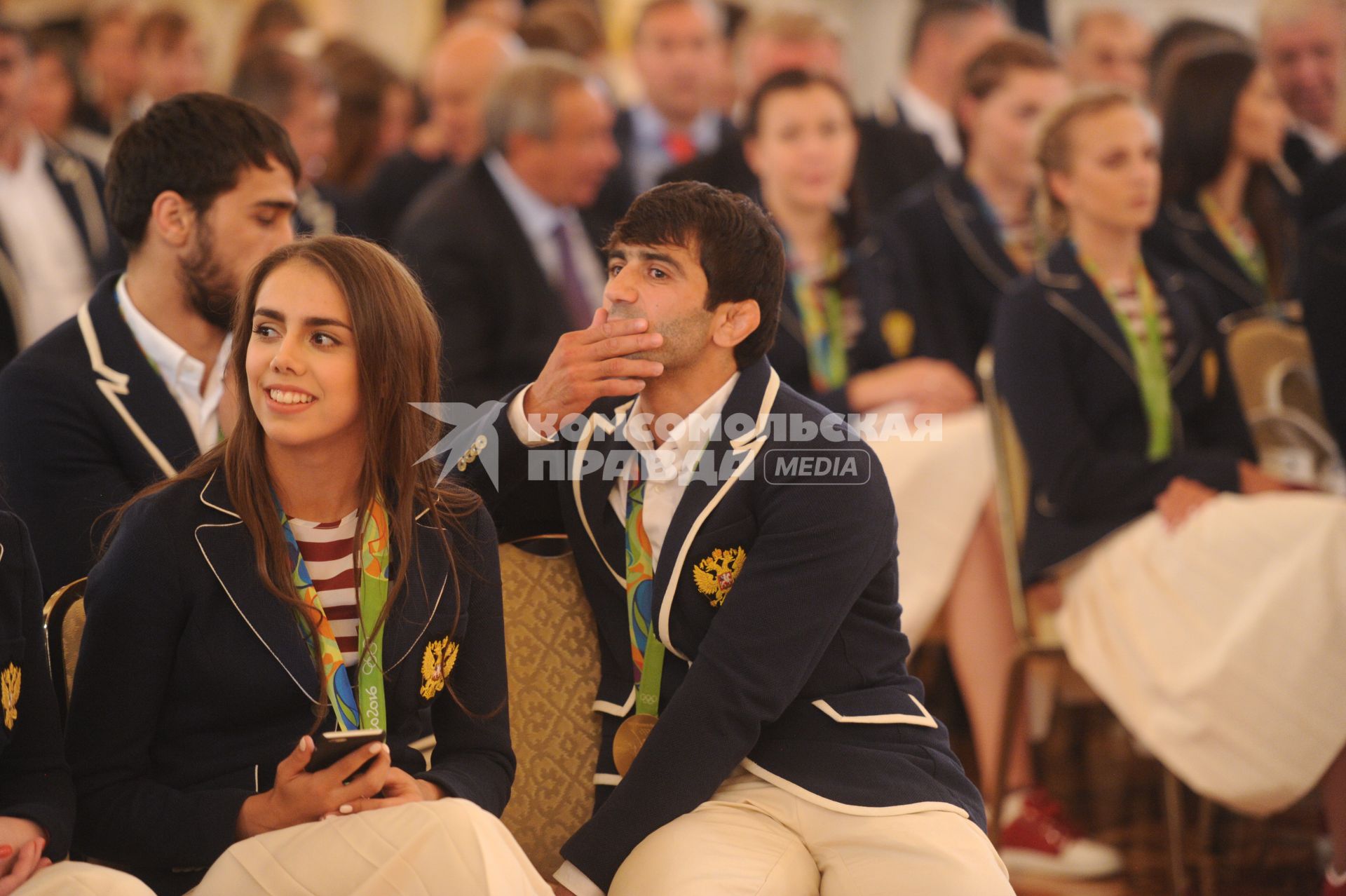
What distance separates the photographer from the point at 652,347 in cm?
205

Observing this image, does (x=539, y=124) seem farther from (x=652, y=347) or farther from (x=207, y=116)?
(x=652, y=347)

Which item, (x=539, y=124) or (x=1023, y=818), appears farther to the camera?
(x=539, y=124)

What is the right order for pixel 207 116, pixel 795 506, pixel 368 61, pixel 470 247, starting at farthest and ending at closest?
pixel 368 61
pixel 470 247
pixel 207 116
pixel 795 506

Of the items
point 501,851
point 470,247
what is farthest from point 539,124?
point 501,851

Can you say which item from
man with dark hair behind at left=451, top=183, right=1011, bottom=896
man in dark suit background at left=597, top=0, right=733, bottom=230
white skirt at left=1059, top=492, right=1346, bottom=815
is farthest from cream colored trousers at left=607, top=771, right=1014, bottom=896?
man in dark suit background at left=597, top=0, right=733, bottom=230

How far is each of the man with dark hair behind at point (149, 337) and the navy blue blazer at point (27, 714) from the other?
418mm

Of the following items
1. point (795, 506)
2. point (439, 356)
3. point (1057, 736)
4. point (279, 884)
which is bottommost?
point (1057, 736)

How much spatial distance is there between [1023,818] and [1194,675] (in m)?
0.54

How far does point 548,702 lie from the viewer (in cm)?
222

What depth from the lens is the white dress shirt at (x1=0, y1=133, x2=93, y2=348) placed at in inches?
177

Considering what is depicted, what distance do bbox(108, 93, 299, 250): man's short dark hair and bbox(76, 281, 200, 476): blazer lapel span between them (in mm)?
190

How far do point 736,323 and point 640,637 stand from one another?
458 millimetres

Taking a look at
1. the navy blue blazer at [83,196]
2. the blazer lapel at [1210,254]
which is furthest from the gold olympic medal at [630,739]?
the navy blue blazer at [83,196]

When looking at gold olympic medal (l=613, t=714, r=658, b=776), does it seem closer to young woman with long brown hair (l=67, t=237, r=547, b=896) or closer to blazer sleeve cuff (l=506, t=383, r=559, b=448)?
young woman with long brown hair (l=67, t=237, r=547, b=896)
